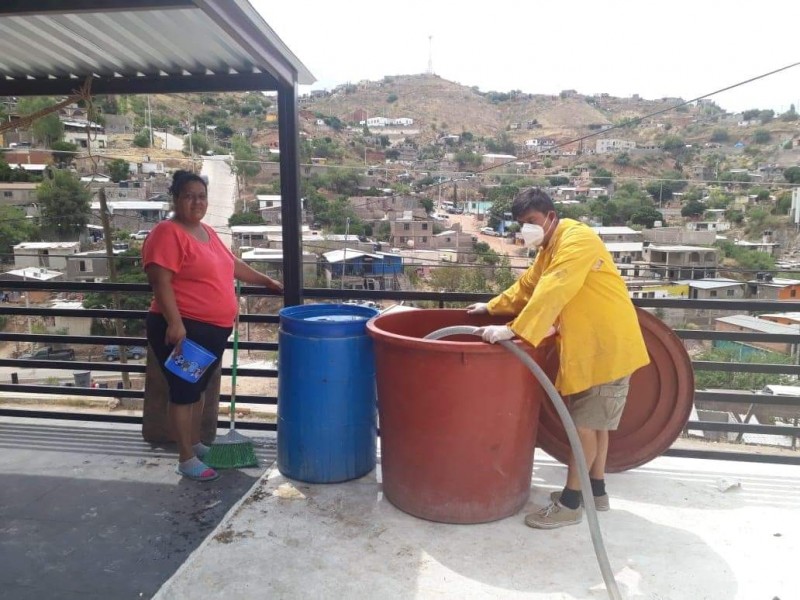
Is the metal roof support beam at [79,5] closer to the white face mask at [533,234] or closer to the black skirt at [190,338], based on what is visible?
the black skirt at [190,338]

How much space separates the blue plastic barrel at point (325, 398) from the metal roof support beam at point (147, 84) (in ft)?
5.04

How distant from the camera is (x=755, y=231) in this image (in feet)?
61.0

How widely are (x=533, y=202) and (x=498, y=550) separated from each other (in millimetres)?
1585

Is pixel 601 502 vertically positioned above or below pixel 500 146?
below

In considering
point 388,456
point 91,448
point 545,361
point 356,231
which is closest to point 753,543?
point 545,361

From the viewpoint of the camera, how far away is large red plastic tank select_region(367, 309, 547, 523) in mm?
2656

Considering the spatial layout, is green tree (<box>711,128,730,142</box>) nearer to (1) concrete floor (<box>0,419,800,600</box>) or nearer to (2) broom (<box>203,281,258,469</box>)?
(1) concrete floor (<box>0,419,800,600</box>)

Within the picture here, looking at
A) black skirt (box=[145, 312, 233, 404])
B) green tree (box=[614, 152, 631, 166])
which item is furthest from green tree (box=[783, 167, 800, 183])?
black skirt (box=[145, 312, 233, 404])

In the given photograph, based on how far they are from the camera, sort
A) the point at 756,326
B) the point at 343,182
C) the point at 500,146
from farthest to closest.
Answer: the point at 500,146 → the point at 343,182 → the point at 756,326

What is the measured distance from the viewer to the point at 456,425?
2703 mm

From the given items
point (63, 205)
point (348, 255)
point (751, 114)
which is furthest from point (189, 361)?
point (751, 114)

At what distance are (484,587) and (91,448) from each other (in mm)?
2726

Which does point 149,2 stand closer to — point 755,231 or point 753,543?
point 753,543

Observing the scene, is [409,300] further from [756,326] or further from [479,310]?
[756,326]
